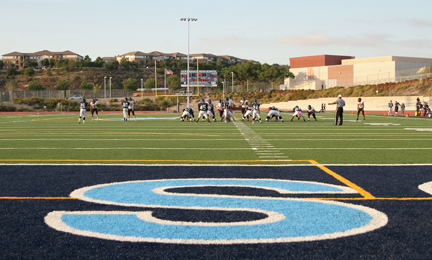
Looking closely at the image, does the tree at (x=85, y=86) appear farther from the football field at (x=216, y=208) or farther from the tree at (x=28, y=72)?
the football field at (x=216, y=208)

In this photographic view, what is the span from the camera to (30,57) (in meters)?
194

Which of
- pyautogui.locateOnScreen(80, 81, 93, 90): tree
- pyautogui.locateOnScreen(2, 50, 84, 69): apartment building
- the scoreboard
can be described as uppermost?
pyautogui.locateOnScreen(2, 50, 84, 69): apartment building

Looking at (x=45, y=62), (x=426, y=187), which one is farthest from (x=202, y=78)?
(x=45, y=62)

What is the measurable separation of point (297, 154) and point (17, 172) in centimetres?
569

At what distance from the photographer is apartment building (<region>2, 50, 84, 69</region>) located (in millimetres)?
183750

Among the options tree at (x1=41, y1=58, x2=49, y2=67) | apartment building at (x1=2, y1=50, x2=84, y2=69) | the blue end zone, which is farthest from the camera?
apartment building at (x1=2, y1=50, x2=84, y2=69)

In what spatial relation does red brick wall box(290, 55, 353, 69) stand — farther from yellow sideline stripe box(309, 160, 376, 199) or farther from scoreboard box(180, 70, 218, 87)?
yellow sideline stripe box(309, 160, 376, 199)

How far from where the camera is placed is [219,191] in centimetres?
514

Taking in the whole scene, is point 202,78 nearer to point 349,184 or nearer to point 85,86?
point 349,184

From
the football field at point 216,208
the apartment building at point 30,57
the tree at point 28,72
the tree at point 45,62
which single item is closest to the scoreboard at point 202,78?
the football field at point 216,208

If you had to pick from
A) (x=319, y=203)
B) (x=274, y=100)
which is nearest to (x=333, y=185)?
(x=319, y=203)

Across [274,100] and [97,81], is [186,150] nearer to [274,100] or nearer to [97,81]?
[274,100]

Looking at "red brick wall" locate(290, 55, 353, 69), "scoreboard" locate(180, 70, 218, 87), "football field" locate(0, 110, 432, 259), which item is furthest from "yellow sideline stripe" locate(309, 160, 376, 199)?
"red brick wall" locate(290, 55, 353, 69)

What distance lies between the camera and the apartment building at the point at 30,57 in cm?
18375
